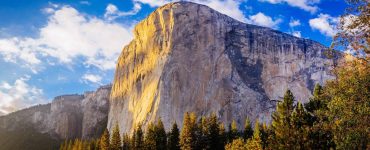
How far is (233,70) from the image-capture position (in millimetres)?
138125

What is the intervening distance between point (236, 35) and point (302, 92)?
99.3 feet

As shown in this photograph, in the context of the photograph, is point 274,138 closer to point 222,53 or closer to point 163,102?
point 163,102

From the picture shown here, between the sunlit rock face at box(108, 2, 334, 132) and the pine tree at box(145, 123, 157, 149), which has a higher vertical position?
the sunlit rock face at box(108, 2, 334, 132)

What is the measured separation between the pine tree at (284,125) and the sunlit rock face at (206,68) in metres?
73.3

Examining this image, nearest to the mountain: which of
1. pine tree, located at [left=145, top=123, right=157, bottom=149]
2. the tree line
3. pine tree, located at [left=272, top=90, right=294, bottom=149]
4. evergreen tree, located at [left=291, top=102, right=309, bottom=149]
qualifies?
the tree line

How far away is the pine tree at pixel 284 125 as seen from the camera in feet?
136

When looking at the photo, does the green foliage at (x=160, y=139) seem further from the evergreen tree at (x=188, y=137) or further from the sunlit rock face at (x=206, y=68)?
the sunlit rock face at (x=206, y=68)

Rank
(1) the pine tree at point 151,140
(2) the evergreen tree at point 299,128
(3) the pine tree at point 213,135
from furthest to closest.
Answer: (1) the pine tree at point 151,140
(3) the pine tree at point 213,135
(2) the evergreen tree at point 299,128

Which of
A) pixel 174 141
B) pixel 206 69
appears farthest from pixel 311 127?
pixel 206 69

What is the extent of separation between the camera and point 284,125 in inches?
1684

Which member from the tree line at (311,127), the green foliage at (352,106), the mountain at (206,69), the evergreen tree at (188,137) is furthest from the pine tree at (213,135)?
the green foliage at (352,106)

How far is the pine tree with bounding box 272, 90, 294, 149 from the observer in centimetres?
4136

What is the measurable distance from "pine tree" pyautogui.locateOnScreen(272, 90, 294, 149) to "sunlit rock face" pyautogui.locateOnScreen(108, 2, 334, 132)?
73.3 metres

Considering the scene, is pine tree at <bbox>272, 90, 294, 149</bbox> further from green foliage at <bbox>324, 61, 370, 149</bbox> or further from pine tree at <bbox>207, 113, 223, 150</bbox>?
pine tree at <bbox>207, 113, 223, 150</bbox>
